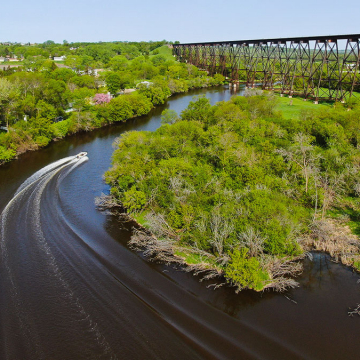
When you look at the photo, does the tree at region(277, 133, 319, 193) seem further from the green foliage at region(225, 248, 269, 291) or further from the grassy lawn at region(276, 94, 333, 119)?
the grassy lawn at region(276, 94, 333, 119)

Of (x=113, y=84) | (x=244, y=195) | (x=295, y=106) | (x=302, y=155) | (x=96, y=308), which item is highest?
(x=113, y=84)

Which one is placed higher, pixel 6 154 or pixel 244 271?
pixel 6 154

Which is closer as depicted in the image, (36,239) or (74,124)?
(36,239)

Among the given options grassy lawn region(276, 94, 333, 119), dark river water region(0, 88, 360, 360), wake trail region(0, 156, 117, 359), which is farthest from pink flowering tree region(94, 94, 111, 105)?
dark river water region(0, 88, 360, 360)

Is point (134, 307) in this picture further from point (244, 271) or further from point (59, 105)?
point (59, 105)

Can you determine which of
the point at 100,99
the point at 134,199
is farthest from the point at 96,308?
the point at 100,99

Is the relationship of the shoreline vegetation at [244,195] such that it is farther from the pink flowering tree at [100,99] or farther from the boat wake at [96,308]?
the pink flowering tree at [100,99]
